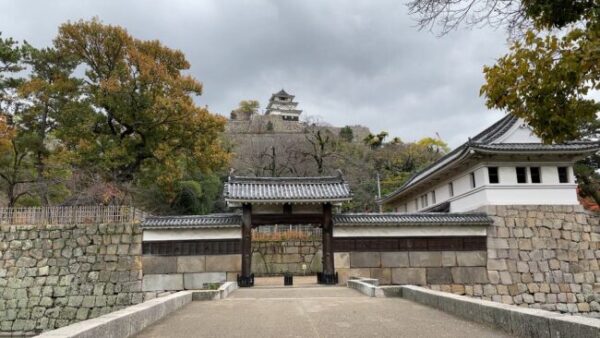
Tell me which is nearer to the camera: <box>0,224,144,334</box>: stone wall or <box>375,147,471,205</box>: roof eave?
<box>0,224,144,334</box>: stone wall

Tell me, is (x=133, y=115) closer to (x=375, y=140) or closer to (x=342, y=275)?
(x=342, y=275)

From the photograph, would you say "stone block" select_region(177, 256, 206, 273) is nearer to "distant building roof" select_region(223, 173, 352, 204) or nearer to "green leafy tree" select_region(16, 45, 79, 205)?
"distant building roof" select_region(223, 173, 352, 204)

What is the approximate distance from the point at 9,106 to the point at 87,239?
899 centimetres

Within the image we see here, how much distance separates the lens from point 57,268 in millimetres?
14375

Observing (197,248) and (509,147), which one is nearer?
(197,248)

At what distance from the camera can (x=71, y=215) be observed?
14922 mm

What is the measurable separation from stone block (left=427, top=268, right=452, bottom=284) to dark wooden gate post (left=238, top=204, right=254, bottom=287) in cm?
621

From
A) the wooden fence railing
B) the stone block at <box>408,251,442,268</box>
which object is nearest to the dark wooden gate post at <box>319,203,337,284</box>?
the stone block at <box>408,251,442,268</box>

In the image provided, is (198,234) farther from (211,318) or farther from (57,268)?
(211,318)

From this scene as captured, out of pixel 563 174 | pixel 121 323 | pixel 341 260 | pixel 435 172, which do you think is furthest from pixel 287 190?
pixel 563 174

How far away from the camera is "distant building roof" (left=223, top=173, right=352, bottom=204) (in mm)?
13802

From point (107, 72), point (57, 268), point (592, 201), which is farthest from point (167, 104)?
point (592, 201)

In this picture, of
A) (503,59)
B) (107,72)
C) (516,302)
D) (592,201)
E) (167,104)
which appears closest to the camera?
(503,59)

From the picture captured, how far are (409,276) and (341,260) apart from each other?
245 cm
